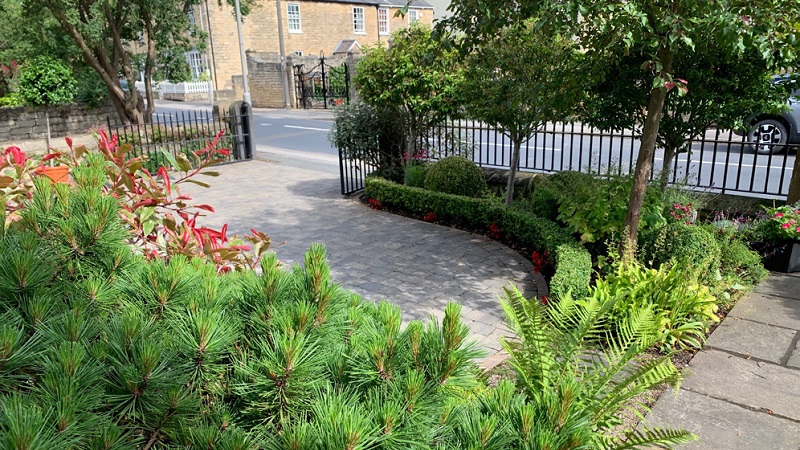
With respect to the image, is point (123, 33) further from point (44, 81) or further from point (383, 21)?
point (383, 21)

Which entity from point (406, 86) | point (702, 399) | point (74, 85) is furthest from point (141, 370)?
point (74, 85)

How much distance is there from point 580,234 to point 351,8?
3767 cm

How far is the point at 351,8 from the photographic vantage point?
4031cm

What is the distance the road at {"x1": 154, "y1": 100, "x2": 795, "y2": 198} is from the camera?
7.63 m

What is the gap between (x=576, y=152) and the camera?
14148mm

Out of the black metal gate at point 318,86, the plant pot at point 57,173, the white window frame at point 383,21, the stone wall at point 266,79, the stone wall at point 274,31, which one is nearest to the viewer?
the plant pot at point 57,173

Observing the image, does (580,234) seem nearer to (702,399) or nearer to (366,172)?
(702,399)

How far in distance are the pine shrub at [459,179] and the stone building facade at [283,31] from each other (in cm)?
2549

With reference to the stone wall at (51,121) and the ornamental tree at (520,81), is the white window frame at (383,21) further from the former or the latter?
the ornamental tree at (520,81)

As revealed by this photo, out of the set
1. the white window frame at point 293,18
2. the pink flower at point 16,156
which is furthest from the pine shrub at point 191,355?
the white window frame at point 293,18

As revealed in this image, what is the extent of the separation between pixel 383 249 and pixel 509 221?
1.65 m

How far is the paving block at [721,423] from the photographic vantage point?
3291 millimetres

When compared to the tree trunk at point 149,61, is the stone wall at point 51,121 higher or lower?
lower

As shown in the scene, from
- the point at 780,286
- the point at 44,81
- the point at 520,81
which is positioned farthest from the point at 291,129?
the point at 780,286
